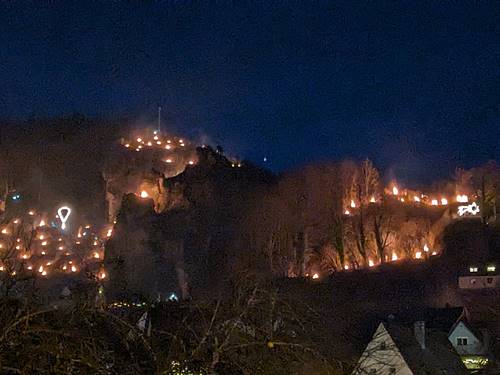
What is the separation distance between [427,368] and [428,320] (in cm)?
1327

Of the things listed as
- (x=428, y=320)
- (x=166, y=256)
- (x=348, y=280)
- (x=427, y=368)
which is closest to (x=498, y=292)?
(x=428, y=320)

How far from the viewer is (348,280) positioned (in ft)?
162

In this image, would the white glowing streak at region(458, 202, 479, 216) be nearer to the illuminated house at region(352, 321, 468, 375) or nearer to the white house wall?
the white house wall

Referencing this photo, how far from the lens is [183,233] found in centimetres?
5766

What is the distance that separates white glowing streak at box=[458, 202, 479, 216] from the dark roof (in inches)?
992

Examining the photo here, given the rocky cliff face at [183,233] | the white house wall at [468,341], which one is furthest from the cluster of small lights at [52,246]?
the white house wall at [468,341]

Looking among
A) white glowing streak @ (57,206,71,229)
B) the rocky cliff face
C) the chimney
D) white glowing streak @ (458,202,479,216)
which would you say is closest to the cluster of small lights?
white glowing streak @ (57,206,71,229)

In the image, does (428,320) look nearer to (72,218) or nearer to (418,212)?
(418,212)

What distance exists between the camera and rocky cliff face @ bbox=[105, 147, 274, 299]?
5600 centimetres

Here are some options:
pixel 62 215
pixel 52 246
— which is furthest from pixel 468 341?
pixel 62 215

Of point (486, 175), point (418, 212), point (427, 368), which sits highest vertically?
point (486, 175)

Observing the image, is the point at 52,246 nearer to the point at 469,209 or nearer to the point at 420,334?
the point at 469,209

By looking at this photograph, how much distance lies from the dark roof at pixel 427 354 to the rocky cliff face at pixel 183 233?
2530 centimetres

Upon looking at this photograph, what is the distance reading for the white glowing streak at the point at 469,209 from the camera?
55434 mm
